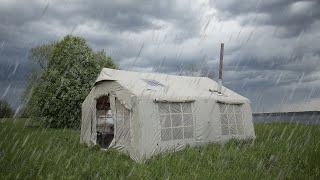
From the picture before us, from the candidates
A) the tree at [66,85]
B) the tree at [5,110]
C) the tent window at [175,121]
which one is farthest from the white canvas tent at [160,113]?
the tree at [5,110]

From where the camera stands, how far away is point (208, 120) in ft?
56.1

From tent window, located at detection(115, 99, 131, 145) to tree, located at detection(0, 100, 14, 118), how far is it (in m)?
44.8

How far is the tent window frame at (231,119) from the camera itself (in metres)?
18.3

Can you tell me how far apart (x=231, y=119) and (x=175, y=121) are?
4.48 meters

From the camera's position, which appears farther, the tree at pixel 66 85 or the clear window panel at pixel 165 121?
the tree at pixel 66 85

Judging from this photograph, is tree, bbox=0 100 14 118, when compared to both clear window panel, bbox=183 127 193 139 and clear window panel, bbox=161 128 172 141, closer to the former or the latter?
clear window panel, bbox=183 127 193 139

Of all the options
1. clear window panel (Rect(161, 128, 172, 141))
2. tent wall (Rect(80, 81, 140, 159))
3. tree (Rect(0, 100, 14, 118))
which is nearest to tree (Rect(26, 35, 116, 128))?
tent wall (Rect(80, 81, 140, 159))

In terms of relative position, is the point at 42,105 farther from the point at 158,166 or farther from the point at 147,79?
the point at 158,166

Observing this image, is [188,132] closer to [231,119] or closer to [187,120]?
[187,120]

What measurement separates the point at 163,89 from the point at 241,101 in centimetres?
567

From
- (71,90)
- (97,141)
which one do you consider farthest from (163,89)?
(71,90)

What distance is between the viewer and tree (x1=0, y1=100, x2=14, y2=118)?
55575 millimetres

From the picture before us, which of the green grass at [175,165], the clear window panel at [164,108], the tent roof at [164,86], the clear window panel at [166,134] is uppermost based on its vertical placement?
the tent roof at [164,86]

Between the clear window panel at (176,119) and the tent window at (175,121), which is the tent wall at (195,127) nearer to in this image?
the tent window at (175,121)
